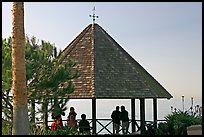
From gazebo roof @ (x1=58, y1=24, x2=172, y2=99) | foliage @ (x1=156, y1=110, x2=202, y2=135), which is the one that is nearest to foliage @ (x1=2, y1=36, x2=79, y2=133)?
gazebo roof @ (x1=58, y1=24, x2=172, y2=99)

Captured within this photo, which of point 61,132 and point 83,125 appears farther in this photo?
point 83,125

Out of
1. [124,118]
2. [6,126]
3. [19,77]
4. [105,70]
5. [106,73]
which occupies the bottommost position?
[6,126]

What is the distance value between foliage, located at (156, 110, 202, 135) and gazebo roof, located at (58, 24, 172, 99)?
0.91 meters

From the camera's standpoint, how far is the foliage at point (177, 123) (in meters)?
17.2

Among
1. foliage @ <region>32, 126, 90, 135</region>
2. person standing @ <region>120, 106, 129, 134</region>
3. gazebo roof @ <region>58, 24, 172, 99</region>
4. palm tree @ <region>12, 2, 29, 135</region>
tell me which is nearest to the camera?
palm tree @ <region>12, 2, 29, 135</region>

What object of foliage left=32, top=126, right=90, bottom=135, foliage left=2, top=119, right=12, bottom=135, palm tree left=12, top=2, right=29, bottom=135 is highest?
palm tree left=12, top=2, right=29, bottom=135

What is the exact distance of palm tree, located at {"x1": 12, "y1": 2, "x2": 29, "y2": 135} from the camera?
11383 mm

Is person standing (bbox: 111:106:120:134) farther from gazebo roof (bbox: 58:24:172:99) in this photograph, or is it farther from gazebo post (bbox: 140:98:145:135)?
gazebo post (bbox: 140:98:145:135)

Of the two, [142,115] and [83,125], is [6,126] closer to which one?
[83,125]

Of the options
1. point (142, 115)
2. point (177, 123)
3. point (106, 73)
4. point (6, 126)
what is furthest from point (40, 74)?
point (177, 123)

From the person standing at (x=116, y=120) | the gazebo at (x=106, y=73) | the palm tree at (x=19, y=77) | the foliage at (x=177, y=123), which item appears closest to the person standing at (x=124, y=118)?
the person standing at (x=116, y=120)

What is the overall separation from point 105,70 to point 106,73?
13 cm

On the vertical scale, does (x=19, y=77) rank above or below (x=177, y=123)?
above

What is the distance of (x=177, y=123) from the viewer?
17562 millimetres
